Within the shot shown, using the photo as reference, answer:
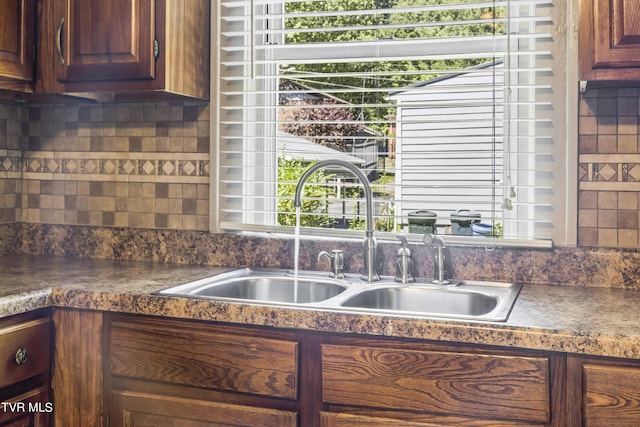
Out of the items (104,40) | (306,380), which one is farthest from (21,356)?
(104,40)

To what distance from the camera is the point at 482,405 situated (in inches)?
55.7

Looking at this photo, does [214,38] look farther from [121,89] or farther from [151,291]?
[151,291]

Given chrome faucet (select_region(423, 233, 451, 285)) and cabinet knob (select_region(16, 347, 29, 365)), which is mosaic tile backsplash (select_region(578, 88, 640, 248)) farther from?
cabinet knob (select_region(16, 347, 29, 365))

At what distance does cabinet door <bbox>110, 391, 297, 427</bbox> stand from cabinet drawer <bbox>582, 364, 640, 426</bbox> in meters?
0.69

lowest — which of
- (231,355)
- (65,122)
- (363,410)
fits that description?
(363,410)

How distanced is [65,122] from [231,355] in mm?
1435

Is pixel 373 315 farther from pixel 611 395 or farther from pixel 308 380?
pixel 611 395

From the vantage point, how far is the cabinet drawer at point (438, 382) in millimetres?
1386

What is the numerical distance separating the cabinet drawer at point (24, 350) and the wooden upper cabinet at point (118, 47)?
83 centimetres

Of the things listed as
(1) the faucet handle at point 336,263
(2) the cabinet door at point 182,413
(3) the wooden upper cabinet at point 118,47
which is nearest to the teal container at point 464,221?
(1) the faucet handle at point 336,263

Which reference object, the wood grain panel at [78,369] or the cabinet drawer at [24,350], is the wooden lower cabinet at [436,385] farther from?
the cabinet drawer at [24,350]

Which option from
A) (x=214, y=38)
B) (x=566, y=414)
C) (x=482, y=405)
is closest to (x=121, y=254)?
(x=214, y=38)

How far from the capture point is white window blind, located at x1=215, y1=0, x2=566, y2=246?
6.51ft

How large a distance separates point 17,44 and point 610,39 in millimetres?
1860
